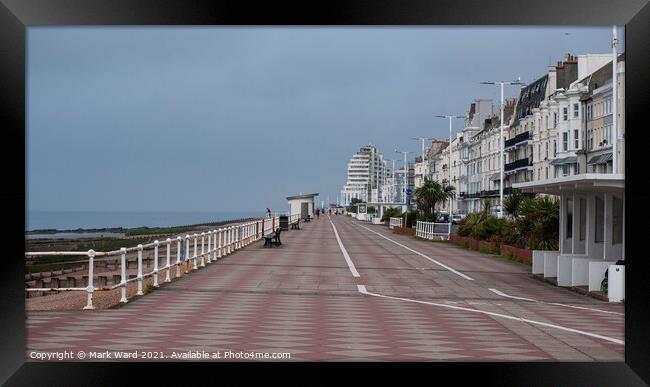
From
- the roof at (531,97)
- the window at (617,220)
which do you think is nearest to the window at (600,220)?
the window at (617,220)

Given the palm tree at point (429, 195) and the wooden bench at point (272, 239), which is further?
the palm tree at point (429, 195)

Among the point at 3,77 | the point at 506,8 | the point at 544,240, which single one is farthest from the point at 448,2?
the point at 544,240

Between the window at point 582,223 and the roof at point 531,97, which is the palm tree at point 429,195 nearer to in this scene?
the roof at point 531,97

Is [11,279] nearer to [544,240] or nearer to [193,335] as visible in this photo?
[193,335]

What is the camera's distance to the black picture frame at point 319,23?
367 inches

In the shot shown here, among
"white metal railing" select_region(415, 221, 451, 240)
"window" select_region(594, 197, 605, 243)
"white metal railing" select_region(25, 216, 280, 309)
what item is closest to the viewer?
"white metal railing" select_region(25, 216, 280, 309)

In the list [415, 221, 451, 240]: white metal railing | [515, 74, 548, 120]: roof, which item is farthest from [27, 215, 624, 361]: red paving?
[515, 74, 548, 120]: roof

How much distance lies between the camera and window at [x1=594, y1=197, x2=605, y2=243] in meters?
22.5

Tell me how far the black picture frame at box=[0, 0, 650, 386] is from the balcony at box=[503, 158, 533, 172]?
259 ft

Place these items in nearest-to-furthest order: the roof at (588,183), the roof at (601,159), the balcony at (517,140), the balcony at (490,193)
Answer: the roof at (588,183)
the roof at (601,159)
the balcony at (517,140)
the balcony at (490,193)

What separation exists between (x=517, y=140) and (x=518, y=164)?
2.55m

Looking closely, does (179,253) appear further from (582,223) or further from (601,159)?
(601,159)

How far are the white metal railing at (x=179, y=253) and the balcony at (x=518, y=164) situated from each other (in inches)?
1469

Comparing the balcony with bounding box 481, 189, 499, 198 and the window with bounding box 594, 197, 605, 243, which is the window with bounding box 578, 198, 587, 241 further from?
the balcony with bounding box 481, 189, 499, 198
